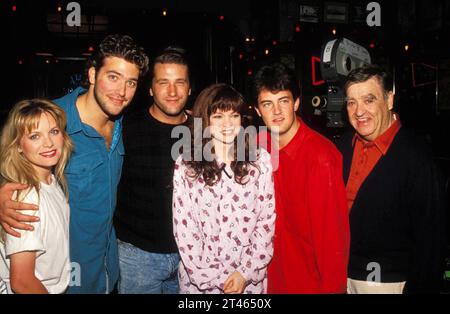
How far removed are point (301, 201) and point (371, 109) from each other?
74cm

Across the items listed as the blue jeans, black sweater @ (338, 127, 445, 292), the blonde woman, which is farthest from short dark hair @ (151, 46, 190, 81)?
black sweater @ (338, 127, 445, 292)

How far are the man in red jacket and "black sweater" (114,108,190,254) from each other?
696 mm

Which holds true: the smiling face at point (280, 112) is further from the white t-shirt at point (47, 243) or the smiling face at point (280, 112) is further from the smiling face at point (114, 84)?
the white t-shirt at point (47, 243)

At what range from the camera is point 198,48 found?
544 cm

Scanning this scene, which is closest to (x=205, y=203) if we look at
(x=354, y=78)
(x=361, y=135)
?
(x=361, y=135)

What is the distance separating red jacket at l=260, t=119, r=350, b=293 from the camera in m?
1.92

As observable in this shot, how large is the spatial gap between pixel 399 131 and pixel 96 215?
1.95 meters

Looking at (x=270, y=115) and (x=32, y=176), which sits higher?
(x=270, y=115)

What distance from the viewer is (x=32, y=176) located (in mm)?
1795

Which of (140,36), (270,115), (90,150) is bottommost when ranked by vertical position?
(90,150)

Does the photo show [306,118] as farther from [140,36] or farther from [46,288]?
[46,288]

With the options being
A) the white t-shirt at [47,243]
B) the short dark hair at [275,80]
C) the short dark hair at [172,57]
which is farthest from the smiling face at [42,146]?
Answer: the short dark hair at [275,80]
